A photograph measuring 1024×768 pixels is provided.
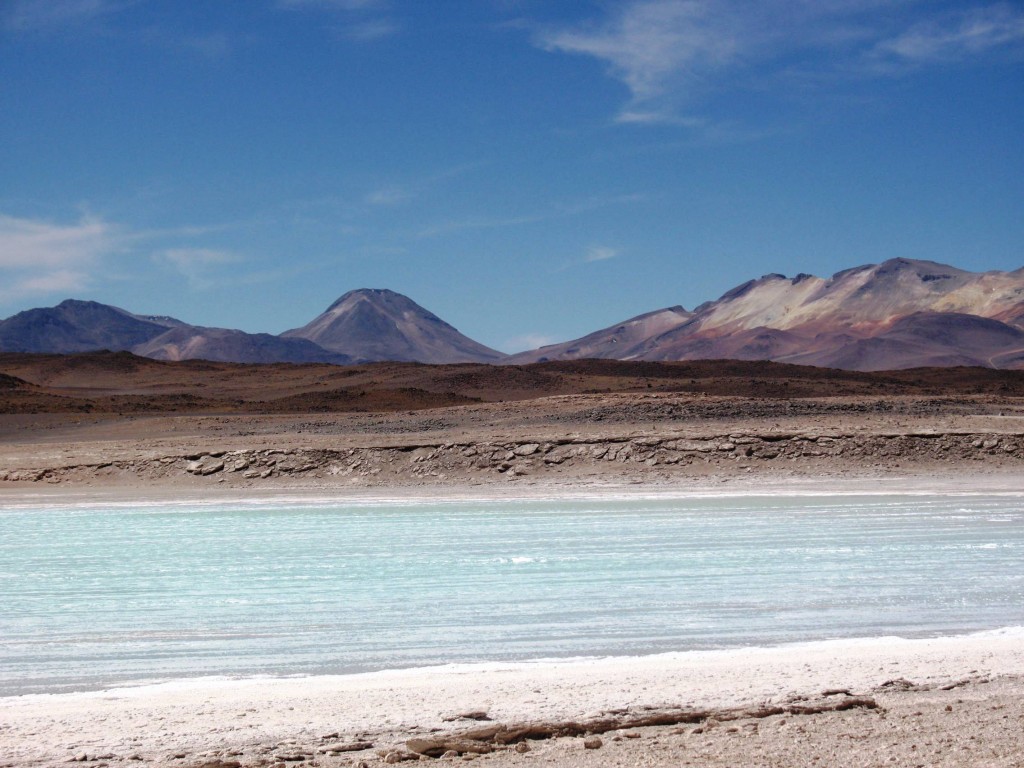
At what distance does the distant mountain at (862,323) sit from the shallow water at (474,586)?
10850cm

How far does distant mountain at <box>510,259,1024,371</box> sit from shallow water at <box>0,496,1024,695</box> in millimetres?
108498

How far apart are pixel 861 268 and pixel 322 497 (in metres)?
170

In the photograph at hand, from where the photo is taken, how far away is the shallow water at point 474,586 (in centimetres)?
686

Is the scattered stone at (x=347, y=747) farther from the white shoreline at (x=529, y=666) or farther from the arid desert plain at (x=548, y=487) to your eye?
the white shoreline at (x=529, y=666)

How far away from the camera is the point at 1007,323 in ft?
458

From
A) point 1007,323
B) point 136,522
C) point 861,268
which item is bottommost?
point 136,522

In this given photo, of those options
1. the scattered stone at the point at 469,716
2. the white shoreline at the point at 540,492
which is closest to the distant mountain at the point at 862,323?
the white shoreline at the point at 540,492

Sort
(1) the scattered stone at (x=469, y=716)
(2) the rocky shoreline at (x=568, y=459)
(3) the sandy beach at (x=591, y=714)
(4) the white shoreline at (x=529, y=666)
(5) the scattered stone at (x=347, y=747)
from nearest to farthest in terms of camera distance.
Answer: (3) the sandy beach at (x=591, y=714)
(5) the scattered stone at (x=347, y=747)
(1) the scattered stone at (x=469, y=716)
(4) the white shoreline at (x=529, y=666)
(2) the rocky shoreline at (x=568, y=459)

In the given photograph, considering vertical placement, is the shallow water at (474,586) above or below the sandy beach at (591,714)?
below

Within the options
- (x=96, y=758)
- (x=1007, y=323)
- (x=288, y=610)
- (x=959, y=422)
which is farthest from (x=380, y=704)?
(x=1007, y=323)

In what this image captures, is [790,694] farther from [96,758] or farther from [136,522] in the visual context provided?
[136,522]

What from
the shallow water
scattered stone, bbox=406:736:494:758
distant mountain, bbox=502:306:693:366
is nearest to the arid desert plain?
scattered stone, bbox=406:736:494:758

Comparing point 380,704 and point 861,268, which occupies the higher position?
point 861,268

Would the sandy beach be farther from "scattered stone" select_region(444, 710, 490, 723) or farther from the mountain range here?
the mountain range
